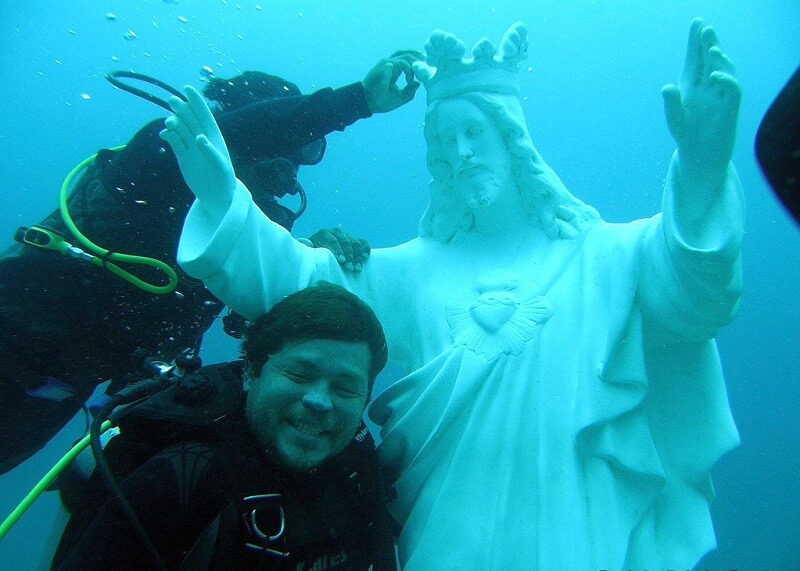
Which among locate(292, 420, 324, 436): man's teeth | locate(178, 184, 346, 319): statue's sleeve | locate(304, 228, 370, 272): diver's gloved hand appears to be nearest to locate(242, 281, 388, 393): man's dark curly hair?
locate(178, 184, 346, 319): statue's sleeve

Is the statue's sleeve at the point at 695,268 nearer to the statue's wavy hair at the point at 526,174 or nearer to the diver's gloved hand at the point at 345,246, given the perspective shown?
the statue's wavy hair at the point at 526,174

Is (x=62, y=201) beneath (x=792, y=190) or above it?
beneath

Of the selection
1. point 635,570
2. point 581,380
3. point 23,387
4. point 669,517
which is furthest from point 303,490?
point 23,387

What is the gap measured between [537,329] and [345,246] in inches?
44.4

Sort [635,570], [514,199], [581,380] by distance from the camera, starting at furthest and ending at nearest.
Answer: [514,199] < [581,380] < [635,570]

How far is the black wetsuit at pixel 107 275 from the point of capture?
2934 millimetres

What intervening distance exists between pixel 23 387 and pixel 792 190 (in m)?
3.64

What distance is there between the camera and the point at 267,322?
214 cm

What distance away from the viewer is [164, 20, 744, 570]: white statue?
1.92m

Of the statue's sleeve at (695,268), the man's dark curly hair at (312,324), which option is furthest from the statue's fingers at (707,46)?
the man's dark curly hair at (312,324)

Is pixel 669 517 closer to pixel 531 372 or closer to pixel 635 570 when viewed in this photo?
pixel 635 570

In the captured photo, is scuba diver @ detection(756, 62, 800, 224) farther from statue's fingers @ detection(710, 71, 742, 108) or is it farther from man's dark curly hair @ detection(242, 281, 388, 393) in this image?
man's dark curly hair @ detection(242, 281, 388, 393)

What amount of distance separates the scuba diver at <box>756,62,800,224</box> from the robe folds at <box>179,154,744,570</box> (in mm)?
1196

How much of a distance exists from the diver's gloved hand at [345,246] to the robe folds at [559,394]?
100 millimetres
